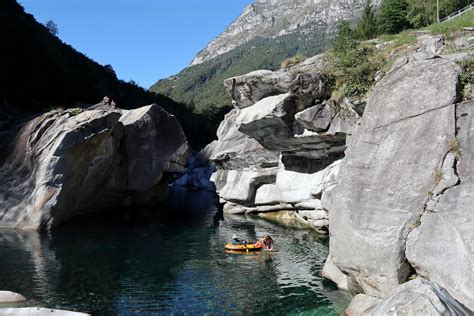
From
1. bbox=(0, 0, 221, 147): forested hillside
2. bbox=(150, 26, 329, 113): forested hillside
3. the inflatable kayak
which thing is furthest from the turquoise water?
bbox=(150, 26, 329, 113): forested hillside

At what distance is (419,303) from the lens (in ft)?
23.9

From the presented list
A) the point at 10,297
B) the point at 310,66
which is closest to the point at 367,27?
the point at 310,66

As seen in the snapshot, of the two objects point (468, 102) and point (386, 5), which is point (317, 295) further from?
point (386, 5)

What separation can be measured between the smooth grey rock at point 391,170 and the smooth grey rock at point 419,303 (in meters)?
4.45

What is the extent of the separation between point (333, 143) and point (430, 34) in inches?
337

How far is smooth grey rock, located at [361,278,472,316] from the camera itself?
716 centimetres

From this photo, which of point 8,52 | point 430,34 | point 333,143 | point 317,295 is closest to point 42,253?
point 317,295

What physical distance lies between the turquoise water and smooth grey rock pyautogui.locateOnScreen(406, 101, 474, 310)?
4.67 meters

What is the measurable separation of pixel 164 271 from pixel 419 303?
15.5 meters

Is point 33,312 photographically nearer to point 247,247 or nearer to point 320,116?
point 247,247

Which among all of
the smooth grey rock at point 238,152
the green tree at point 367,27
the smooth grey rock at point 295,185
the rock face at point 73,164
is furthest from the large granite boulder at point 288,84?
the green tree at point 367,27

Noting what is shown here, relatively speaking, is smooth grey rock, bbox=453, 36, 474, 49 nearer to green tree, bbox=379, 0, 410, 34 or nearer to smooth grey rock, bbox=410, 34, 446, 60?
smooth grey rock, bbox=410, 34, 446, 60

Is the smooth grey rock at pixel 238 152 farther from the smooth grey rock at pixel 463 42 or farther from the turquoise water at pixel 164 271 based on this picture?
the smooth grey rock at pixel 463 42

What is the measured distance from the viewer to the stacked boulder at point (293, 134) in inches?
1048
